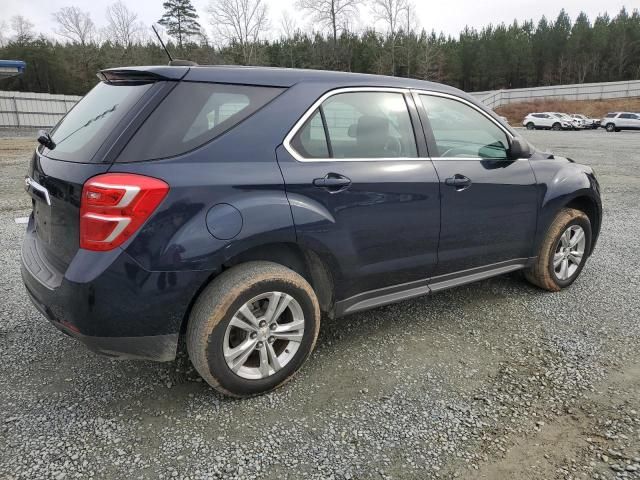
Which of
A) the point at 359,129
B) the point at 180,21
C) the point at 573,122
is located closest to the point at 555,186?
the point at 359,129

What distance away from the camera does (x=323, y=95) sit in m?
2.80

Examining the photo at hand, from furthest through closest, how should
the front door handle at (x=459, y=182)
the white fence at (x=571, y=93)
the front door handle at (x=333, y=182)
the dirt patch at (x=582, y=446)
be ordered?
the white fence at (x=571, y=93)
the front door handle at (x=459, y=182)
the front door handle at (x=333, y=182)
the dirt patch at (x=582, y=446)

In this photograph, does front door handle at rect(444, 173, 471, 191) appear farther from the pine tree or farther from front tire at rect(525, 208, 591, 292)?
the pine tree

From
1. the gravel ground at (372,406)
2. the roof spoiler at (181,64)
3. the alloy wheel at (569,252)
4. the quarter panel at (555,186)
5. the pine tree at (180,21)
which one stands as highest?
the pine tree at (180,21)

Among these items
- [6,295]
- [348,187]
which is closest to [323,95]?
[348,187]

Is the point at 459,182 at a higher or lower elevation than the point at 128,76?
lower

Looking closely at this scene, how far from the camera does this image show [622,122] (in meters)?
34.9

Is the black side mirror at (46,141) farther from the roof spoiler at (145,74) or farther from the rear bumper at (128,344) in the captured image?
the rear bumper at (128,344)

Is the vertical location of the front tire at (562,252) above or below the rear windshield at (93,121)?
below

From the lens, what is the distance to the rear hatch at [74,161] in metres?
2.29

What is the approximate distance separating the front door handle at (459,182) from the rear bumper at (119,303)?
1720 millimetres

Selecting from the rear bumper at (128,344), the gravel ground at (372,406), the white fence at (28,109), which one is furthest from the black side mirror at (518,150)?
the white fence at (28,109)

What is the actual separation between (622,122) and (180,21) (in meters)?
44.4

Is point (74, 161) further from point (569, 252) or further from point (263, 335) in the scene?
point (569, 252)
